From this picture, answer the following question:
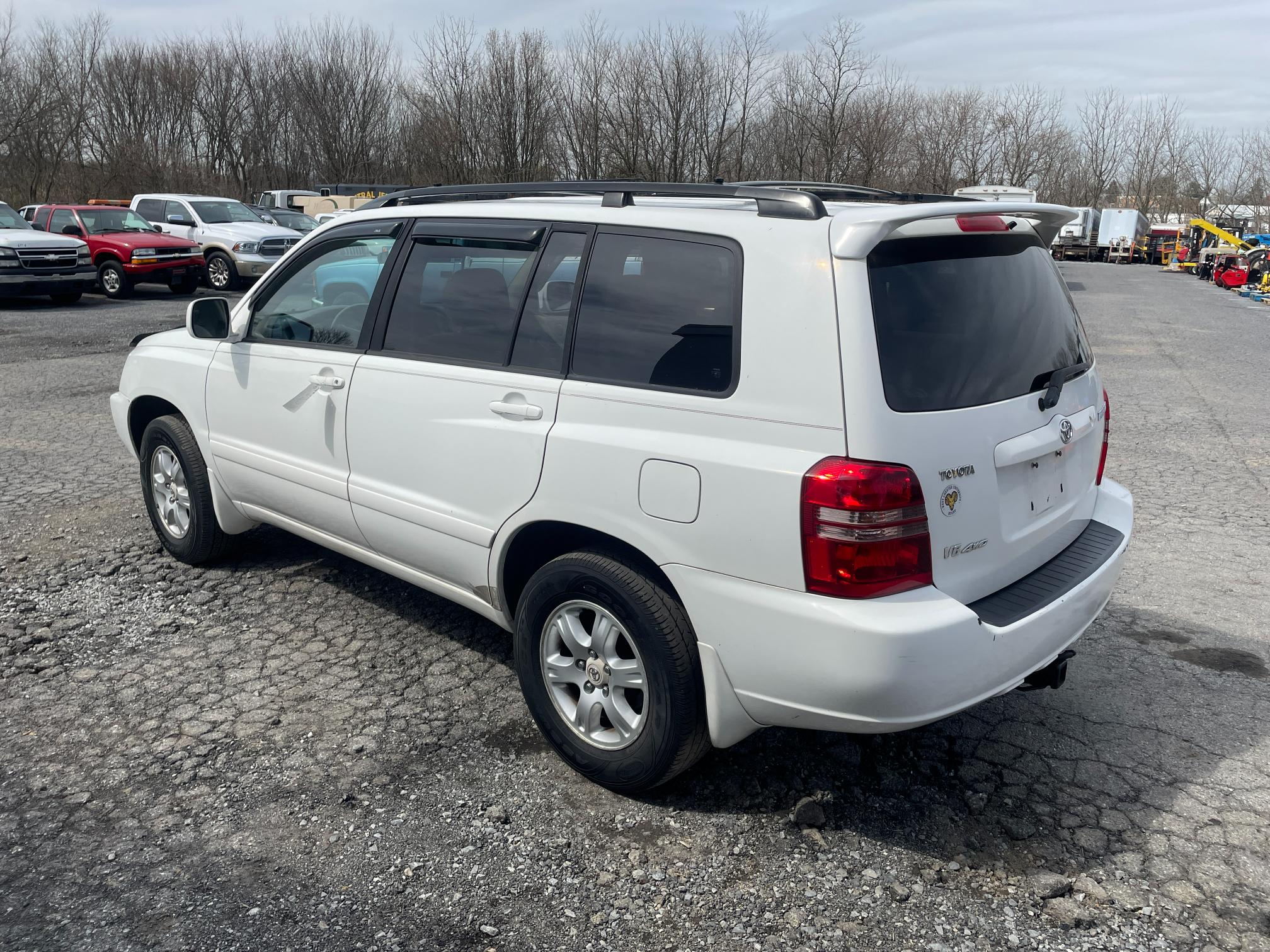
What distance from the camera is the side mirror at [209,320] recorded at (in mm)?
4500

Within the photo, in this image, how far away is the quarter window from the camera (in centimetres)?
401

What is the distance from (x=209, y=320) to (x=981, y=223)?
3.35 meters

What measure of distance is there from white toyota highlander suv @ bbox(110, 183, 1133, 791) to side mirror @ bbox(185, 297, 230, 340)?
81 centimetres

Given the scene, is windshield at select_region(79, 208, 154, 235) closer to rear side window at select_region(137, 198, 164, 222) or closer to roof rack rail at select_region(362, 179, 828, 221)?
rear side window at select_region(137, 198, 164, 222)

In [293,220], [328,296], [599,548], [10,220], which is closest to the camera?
[599,548]

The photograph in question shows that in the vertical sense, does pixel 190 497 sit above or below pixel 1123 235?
above

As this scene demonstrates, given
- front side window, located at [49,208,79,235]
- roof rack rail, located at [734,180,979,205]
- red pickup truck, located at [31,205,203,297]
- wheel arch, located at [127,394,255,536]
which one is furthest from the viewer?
front side window, located at [49,208,79,235]

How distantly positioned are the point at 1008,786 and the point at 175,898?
2504 mm

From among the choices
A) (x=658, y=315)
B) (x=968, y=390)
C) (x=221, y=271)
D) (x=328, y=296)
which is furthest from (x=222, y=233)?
(x=968, y=390)

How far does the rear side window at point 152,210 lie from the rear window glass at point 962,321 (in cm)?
2164

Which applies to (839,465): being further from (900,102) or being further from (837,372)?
(900,102)

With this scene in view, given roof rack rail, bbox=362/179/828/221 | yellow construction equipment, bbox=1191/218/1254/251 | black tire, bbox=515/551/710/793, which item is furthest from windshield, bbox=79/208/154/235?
yellow construction equipment, bbox=1191/218/1254/251

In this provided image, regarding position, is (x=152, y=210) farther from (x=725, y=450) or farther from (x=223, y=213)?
(x=725, y=450)

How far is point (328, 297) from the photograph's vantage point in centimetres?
426
